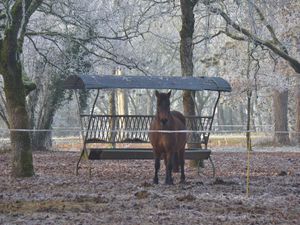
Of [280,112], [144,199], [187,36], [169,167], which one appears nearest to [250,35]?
[187,36]

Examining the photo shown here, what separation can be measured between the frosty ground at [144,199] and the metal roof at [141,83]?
2068 millimetres

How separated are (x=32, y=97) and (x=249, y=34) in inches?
556

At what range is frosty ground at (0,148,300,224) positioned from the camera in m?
10.2

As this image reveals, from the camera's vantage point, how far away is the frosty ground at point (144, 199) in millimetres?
10203

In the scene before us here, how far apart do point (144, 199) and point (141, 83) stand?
15.1ft

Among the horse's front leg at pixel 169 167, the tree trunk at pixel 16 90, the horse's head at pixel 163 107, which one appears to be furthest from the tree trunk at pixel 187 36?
the tree trunk at pixel 16 90

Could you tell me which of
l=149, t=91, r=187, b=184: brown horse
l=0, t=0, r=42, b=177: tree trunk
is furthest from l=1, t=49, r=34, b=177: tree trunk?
l=149, t=91, r=187, b=184: brown horse

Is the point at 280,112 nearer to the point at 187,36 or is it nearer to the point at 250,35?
the point at 250,35

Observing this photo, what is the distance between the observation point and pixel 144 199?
40.4 ft

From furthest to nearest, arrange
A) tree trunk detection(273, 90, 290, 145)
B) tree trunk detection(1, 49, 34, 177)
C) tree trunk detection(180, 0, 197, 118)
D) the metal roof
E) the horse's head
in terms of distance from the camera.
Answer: tree trunk detection(273, 90, 290, 145)
tree trunk detection(180, 0, 197, 118)
tree trunk detection(1, 49, 34, 177)
the metal roof
the horse's head

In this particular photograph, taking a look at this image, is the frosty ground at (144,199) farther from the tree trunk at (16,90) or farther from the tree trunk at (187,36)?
the tree trunk at (187,36)

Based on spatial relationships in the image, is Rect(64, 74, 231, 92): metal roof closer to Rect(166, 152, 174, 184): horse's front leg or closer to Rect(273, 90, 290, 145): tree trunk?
Rect(166, 152, 174, 184): horse's front leg

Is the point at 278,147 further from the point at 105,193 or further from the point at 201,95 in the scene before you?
the point at 201,95

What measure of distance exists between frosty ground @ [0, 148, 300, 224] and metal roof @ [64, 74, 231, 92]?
6.78ft
